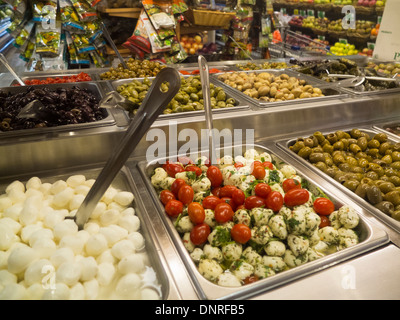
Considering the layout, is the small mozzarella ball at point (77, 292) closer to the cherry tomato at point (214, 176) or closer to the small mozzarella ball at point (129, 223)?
the small mozzarella ball at point (129, 223)

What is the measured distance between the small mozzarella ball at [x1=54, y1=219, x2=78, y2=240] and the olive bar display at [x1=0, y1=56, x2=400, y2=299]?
10.3 inches

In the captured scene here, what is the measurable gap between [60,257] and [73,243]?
0.23 feet

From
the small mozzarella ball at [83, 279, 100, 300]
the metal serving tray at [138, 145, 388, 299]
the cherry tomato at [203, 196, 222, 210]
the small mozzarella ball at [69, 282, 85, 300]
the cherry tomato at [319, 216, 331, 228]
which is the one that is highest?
the cherry tomato at [203, 196, 222, 210]

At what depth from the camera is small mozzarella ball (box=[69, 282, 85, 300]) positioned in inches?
34.2

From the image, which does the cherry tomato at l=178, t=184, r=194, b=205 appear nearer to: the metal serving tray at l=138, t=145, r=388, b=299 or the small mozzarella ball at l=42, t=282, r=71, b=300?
the metal serving tray at l=138, t=145, r=388, b=299

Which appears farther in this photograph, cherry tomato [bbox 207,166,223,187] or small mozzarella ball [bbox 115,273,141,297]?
cherry tomato [bbox 207,166,223,187]

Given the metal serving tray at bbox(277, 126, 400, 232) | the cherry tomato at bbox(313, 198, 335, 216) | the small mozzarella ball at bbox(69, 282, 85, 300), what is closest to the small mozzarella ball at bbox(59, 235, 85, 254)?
the small mozzarella ball at bbox(69, 282, 85, 300)

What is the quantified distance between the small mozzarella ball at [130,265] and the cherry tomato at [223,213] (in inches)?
12.9

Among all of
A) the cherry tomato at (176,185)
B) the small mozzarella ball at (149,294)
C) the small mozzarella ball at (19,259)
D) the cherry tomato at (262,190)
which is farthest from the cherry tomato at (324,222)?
the small mozzarella ball at (19,259)

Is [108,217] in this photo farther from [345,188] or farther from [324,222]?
[345,188]

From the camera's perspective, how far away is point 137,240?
3.58ft

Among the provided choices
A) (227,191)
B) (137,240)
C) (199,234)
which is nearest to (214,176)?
(227,191)

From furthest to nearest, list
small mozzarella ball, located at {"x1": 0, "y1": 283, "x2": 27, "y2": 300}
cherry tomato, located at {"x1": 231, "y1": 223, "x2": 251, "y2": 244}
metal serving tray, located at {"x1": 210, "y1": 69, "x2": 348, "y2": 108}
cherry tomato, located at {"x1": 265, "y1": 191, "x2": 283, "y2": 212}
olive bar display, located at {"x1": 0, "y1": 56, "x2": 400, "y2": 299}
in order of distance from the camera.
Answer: metal serving tray, located at {"x1": 210, "y1": 69, "x2": 348, "y2": 108} → cherry tomato, located at {"x1": 265, "y1": 191, "x2": 283, "y2": 212} → cherry tomato, located at {"x1": 231, "y1": 223, "x2": 251, "y2": 244} → olive bar display, located at {"x1": 0, "y1": 56, "x2": 400, "y2": 299} → small mozzarella ball, located at {"x1": 0, "y1": 283, "x2": 27, "y2": 300}

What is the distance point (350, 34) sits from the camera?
19.3 ft
